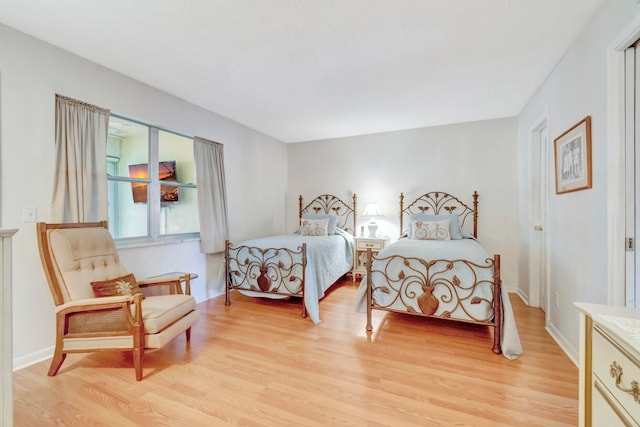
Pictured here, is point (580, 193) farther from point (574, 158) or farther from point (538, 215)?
point (538, 215)

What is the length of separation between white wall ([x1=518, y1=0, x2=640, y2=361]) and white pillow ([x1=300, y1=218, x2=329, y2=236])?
278 cm

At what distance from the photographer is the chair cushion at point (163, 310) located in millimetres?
1977

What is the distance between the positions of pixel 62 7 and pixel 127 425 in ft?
8.62

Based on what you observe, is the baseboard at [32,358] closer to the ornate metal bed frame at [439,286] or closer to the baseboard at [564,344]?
the ornate metal bed frame at [439,286]

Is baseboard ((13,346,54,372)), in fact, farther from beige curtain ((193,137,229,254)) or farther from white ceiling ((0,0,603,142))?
white ceiling ((0,0,603,142))

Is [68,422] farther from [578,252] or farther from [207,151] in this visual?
[578,252]

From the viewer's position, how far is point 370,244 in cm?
440

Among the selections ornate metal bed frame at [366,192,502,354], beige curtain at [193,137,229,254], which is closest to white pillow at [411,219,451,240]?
ornate metal bed frame at [366,192,502,354]

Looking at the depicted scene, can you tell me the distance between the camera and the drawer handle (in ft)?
2.49

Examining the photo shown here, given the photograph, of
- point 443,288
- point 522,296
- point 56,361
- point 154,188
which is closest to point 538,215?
point 522,296

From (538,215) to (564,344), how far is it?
1.58m

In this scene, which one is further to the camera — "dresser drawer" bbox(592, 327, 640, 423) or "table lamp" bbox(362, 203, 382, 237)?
"table lamp" bbox(362, 203, 382, 237)

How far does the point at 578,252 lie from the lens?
2.11m

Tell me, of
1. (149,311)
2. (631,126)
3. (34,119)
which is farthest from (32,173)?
(631,126)
